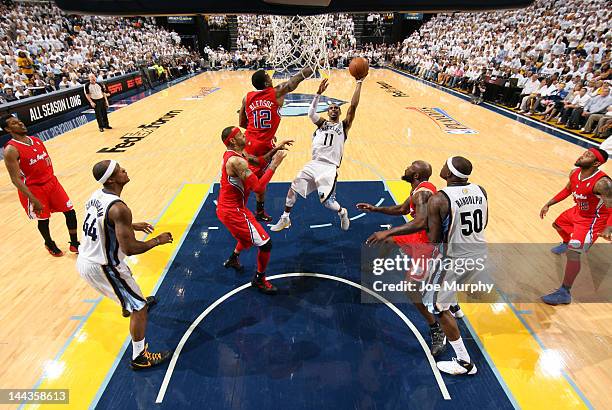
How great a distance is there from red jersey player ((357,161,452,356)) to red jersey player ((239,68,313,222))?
7.22ft

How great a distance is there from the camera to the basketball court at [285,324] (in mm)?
3148

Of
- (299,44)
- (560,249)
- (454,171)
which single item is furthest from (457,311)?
(299,44)

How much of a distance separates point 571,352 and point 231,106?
1391 centimetres

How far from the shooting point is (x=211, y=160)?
8.92 metres

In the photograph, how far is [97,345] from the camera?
3.65 meters

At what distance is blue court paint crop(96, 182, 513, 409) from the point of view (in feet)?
10.1

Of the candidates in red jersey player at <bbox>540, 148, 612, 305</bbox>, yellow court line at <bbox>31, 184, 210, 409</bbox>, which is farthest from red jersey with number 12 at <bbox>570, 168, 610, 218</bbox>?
yellow court line at <bbox>31, 184, 210, 409</bbox>

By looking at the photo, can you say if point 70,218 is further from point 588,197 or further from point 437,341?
point 588,197

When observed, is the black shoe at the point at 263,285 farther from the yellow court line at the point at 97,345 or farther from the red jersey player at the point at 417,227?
the red jersey player at the point at 417,227

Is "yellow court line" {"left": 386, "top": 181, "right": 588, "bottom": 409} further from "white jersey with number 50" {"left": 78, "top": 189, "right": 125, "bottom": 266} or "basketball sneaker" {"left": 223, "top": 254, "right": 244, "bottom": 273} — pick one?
"white jersey with number 50" {"left": 78, "top": 189, "right": 125, "bottom": 266}

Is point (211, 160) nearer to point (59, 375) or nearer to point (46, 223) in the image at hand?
point (46, 223)

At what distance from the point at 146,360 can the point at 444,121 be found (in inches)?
444

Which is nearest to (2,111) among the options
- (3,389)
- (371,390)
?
(3,389)

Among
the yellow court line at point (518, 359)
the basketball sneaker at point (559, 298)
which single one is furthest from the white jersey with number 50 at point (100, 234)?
the basketball sneaker at point (559, 298)
